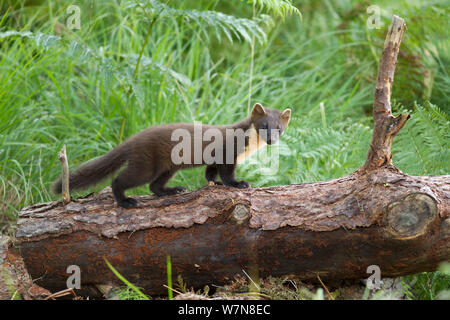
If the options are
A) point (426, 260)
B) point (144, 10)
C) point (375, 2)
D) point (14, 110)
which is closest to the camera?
point (426, 260)

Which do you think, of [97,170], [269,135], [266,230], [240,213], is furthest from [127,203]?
[269,135]

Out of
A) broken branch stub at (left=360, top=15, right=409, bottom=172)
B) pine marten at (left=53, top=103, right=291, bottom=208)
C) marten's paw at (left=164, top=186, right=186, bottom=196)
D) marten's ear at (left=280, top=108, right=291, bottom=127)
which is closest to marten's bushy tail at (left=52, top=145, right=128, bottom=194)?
pine marten at (left=53, top=103, right=291, bottom=208)

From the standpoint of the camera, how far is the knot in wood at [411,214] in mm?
3328

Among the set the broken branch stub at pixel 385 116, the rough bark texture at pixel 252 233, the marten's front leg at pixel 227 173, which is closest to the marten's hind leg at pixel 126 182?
the rough bark texture at pixel 252 233

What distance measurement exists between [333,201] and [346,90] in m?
4.70

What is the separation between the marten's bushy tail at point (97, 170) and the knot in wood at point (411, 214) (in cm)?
238

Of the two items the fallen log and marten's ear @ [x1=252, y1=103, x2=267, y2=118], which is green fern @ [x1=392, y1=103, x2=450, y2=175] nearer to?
the fallen log

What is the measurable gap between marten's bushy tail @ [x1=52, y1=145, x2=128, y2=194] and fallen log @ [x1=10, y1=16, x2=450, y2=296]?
376mm

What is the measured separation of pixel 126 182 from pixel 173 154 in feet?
1.81

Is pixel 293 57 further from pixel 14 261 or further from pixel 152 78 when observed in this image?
pixel 14 261

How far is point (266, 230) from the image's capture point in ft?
12.2

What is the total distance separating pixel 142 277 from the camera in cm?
392

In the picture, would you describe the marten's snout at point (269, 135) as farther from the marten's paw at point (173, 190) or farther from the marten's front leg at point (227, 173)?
the marten's paw at point (173, 190)

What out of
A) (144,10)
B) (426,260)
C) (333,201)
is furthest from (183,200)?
(144,10)
